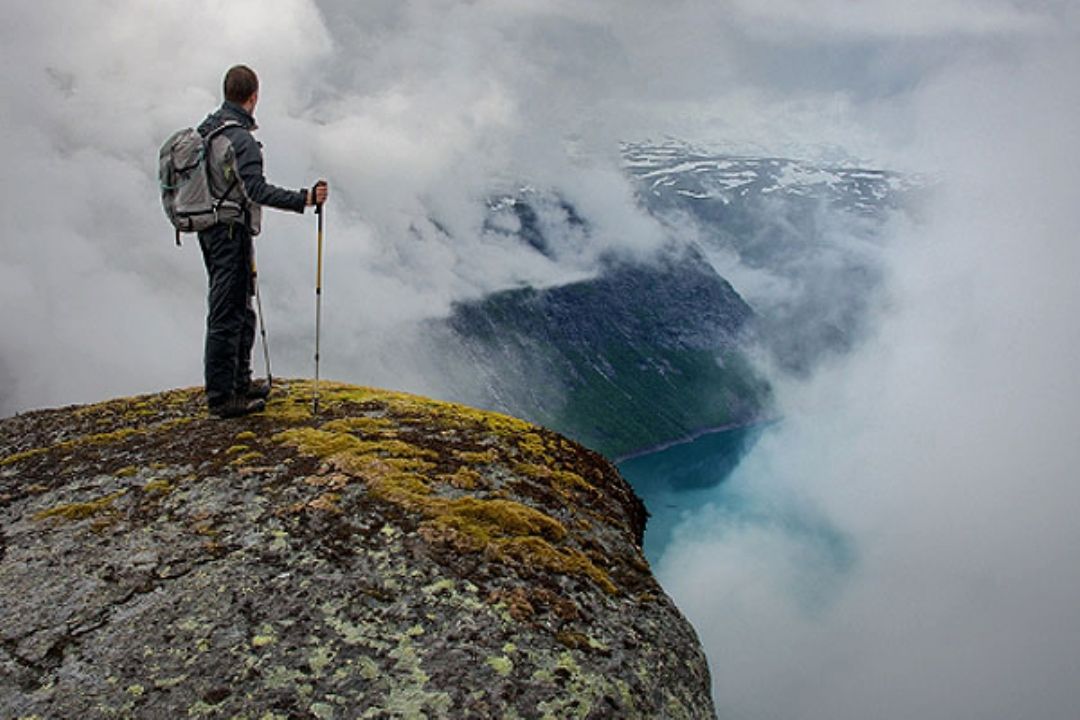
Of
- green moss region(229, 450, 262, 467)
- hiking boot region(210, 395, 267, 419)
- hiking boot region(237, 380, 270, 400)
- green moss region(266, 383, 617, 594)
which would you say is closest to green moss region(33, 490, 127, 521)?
green moss region(229, 450, 262, 467)

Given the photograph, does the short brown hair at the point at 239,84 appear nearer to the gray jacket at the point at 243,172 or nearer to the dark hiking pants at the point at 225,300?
the gray jacket at the point at 243,172

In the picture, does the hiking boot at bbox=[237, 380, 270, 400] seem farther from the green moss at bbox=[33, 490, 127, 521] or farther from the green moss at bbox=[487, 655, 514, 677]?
the green moss at bbox=[487, 655, 514, 677]

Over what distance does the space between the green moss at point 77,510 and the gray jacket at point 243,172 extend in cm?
449

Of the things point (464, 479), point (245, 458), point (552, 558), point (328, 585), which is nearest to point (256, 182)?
point (245, 458)

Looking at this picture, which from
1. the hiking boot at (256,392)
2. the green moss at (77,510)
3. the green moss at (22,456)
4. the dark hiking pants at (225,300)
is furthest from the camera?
the hiking boot at (256,392)

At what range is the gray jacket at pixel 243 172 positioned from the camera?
1005 centimetres

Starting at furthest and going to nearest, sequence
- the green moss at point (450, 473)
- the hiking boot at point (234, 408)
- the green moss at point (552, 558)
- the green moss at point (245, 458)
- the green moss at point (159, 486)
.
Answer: the hiking boot at point (234, 408) < the green moss at point (245, 458) < the green moss at point (159, 486) < the green moss at point (450, 473) < the green moss at point (552, 558)

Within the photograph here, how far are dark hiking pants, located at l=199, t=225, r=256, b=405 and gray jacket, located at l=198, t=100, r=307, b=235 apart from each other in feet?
1.54

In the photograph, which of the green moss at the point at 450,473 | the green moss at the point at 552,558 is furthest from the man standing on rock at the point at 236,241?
the green moss at the point at 552,558

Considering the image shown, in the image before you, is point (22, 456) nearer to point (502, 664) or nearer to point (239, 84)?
point (239, 84)

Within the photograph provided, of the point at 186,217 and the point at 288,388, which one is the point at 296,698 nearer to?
the point at 186,217

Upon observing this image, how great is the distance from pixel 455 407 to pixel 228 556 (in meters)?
5.91

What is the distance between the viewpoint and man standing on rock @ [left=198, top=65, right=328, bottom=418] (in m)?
10.2

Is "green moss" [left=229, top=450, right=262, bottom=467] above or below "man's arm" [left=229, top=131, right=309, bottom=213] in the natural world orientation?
below
